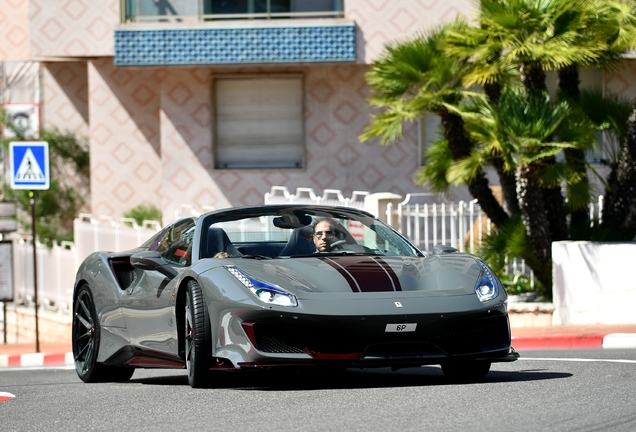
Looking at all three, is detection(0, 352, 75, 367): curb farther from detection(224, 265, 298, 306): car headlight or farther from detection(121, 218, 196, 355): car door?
detection(224, 265, 298, 306): car headlight

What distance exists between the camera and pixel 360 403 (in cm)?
691

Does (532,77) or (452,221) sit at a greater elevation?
(532,77)

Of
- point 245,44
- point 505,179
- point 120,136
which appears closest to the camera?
point 505,179

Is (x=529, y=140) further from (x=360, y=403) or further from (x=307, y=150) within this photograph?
(x=307, y=150)

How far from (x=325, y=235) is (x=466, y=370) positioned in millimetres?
1390

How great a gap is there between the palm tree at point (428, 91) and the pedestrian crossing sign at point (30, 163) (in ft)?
15.2

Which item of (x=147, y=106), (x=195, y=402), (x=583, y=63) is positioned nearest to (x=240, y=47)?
(x=147, y=106)

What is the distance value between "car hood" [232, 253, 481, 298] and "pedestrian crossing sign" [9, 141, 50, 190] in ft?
31.8

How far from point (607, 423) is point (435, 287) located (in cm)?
193

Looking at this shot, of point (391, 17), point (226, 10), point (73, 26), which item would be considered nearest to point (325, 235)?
point (391, 17)

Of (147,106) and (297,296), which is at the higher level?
(147,106)

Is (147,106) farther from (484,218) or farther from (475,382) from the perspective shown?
(475,382)

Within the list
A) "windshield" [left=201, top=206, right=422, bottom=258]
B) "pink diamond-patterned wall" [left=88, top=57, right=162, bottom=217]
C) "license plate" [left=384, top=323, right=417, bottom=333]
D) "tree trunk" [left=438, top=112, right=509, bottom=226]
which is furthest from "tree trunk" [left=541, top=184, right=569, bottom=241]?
"pink diamond-patterned wall" [left=88, top=57, right=162, bottom=217]

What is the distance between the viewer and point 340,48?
2189cm
